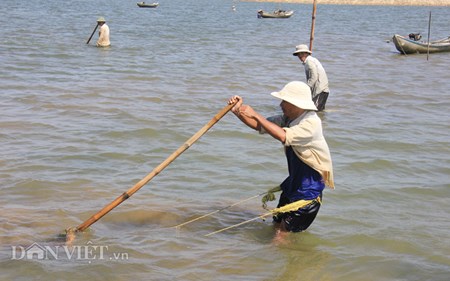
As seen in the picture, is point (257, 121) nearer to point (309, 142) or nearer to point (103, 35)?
point (309, 142)

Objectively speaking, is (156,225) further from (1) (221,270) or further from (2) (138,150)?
(2) (138,150)

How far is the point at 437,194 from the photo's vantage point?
7055 millimetres

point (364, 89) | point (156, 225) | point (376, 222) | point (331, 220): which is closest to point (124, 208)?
point (156, 225)

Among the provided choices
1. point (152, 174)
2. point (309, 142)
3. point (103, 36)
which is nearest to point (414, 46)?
point (103, 36)

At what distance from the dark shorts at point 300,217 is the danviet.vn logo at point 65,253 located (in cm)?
137

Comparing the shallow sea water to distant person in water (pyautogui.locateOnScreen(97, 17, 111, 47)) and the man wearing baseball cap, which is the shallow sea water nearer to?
the man wearing baseball cap

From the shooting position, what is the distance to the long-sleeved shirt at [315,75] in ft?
33.1

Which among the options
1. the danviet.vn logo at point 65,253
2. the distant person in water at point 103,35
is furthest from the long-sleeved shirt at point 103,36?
the danviet.vn logo at point 65,253

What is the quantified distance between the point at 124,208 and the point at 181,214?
0.60m

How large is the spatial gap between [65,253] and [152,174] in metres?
1.01

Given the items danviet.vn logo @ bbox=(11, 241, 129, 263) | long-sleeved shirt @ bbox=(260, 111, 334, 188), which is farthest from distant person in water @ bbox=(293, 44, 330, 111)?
danviet.vn logo @ bbox=(11, 241, 129, 263)

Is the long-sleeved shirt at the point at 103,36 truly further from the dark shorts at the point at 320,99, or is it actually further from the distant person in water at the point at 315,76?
the distant person in water at the point at 315,76

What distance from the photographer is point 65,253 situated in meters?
5.09

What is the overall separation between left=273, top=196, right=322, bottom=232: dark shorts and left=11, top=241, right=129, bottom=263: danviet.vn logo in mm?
1369
